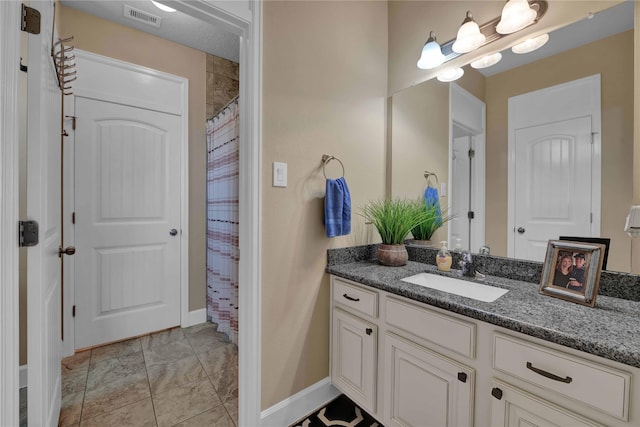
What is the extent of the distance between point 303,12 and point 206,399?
7.39ft

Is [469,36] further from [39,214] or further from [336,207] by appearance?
[39,214]

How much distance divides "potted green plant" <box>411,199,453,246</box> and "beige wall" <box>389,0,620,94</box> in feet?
2.59

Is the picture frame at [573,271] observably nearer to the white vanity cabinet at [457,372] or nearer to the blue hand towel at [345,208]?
the white vanity cabinet at [457,372]

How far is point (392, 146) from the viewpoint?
1.90 meters

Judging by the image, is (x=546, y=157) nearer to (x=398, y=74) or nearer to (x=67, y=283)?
(x=398, y=74)

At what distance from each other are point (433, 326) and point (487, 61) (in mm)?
1340

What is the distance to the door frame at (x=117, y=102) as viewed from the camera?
2107 mm

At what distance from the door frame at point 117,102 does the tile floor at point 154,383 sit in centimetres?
33

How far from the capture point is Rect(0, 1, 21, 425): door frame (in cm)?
82

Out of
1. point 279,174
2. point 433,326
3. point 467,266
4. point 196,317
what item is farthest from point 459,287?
point 196,317

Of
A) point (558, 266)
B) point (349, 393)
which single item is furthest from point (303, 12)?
point (349, 393)

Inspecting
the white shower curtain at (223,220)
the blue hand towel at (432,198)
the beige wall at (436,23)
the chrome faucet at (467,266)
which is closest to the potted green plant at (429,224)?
the blue hand towel at (432,198)

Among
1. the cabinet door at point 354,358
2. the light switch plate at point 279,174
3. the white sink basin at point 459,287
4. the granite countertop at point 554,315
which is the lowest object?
the cabinet door at point 354,358

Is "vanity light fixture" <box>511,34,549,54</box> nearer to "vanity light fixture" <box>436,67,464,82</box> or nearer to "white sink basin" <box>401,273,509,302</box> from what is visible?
"vanity light fixture" <box>436,67,464,82</box>
